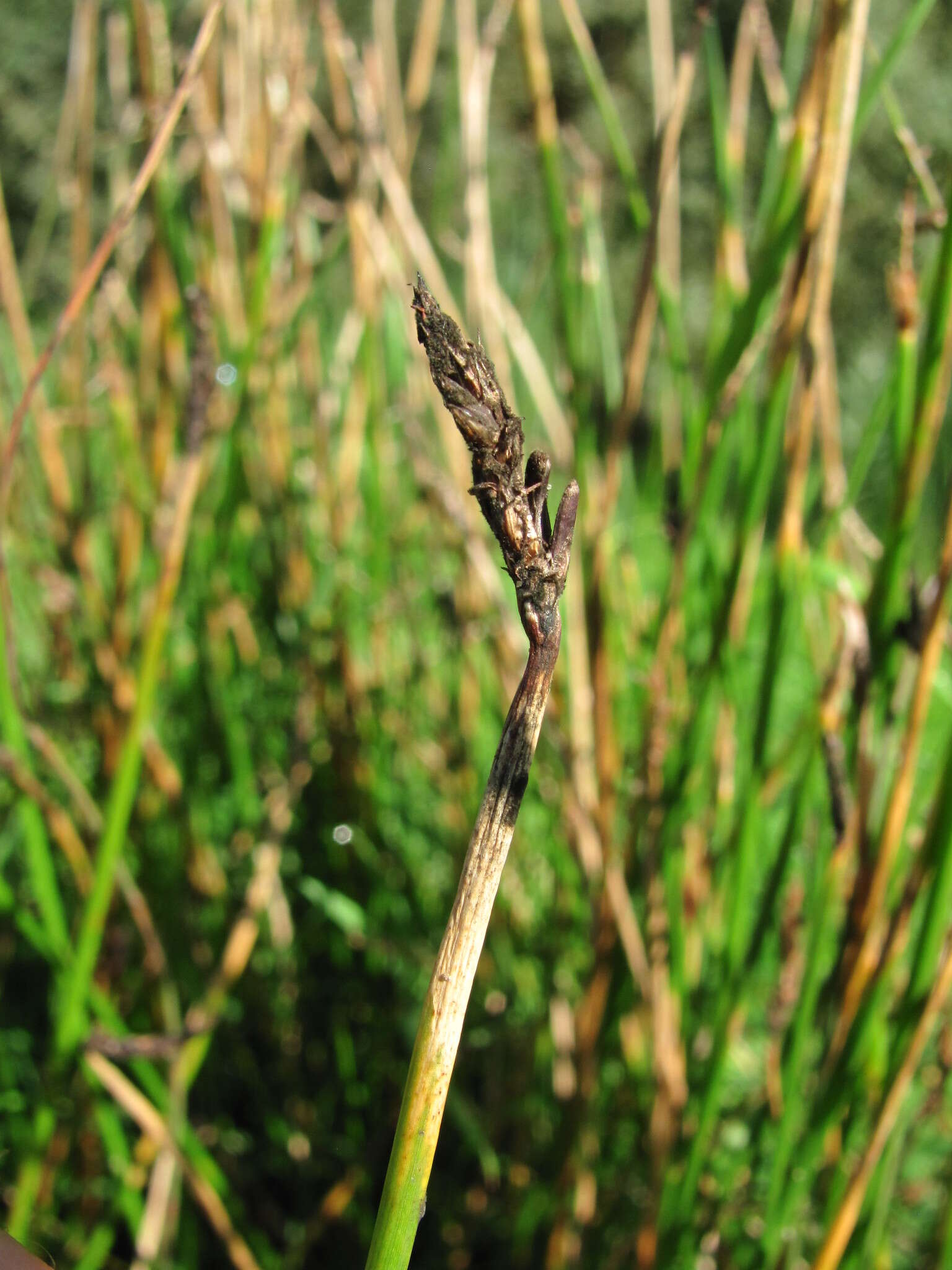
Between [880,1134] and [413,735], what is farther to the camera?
[413,735]

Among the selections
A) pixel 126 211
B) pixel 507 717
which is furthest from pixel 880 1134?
pixel 126 211

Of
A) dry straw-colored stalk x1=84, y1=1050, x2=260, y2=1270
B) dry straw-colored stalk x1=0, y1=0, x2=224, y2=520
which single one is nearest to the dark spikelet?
dry straw-colored stalk x1=0, y1=0, x2=224, y2=520

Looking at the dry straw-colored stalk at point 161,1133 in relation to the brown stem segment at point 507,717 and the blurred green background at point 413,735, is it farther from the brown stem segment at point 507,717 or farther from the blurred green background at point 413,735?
the brown stem segment at point 507,717

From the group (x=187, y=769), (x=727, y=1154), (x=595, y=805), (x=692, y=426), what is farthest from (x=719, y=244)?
(x=727, y=1154)

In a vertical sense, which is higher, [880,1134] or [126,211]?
[126,211]

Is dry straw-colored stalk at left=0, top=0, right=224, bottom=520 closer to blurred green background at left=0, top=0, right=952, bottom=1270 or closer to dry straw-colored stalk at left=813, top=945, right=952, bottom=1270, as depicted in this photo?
blurred green background at left=0, top=0, right=952, bottom=1270

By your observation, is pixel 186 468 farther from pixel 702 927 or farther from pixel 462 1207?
pixel 462 1207

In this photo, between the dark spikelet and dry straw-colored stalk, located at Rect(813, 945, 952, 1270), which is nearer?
the dark spikelet

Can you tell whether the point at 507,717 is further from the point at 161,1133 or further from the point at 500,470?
the point at 161,1133

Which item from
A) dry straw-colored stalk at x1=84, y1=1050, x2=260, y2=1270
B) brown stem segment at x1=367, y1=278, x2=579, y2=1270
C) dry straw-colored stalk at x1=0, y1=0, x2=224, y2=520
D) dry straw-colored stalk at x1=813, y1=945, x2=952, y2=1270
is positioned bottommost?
dry straw-colored stalk at x1=84, y1=1050, x2=260, y2=1270
